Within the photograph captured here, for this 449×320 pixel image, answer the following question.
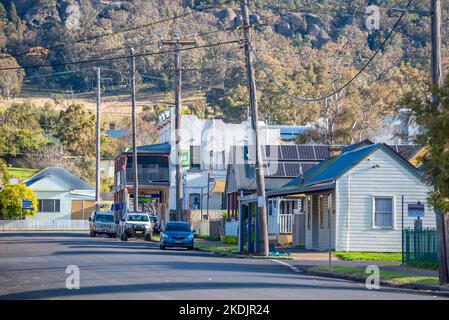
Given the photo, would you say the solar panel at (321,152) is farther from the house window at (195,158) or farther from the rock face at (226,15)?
the rock face at (226,15)

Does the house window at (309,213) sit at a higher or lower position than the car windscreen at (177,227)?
higher

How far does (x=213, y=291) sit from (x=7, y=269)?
10320 millimetres

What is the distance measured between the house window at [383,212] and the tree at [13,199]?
49.6 metres

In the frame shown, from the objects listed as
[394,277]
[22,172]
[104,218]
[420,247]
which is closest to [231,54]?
[22,172]

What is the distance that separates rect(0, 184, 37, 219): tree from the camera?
88125 mm

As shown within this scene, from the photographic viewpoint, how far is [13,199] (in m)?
89.4

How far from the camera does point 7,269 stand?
28.7 metres

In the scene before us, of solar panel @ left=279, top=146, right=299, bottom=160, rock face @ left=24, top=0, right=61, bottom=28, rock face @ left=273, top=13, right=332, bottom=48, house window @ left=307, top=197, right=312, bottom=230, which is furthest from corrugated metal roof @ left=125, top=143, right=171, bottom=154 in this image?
rock face @ left=24, top=0, right=61, bottom=28

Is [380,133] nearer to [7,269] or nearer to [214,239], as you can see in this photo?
[214,239]

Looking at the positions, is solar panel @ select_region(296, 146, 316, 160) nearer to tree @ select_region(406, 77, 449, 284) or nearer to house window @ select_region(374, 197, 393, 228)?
house window @ select_region(374, 197, 393, 228)

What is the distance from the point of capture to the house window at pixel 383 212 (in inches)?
1763

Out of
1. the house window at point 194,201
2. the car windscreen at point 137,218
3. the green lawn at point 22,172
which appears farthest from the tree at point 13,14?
the car windscreen at point 137,218

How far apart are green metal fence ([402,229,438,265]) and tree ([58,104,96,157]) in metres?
85.7
